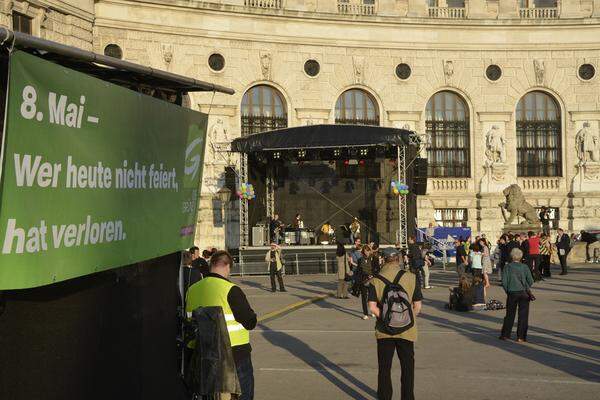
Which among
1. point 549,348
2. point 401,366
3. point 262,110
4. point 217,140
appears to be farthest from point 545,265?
point 401,366

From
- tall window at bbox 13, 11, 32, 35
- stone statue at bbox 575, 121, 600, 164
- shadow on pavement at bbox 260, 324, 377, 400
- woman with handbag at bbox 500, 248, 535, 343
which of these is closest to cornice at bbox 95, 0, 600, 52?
stone statue at bbox 575, 121, 600, 164

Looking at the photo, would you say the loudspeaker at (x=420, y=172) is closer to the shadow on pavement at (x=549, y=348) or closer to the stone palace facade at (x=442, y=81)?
the stone palace facade at (x=442, y=81)

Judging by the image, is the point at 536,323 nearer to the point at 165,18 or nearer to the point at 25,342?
the point at 25,342

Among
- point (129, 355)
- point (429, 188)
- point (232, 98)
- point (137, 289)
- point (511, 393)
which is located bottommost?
point (511, 393)

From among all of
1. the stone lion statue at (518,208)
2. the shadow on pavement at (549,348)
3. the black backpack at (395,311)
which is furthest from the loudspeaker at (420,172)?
the black backpack at (395,311)

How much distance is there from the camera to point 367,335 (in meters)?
15.9

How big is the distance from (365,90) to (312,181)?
264 inches

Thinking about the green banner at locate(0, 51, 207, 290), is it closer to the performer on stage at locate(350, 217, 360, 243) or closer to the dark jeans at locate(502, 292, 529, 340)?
the dark jeans at locate(502, 292, 529, 340)

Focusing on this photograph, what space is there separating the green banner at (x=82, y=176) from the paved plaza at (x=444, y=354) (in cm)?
396

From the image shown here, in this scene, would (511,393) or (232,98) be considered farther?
(232,98)

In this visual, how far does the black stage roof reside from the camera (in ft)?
112

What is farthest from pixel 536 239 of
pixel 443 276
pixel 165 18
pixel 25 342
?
pixel 25 342

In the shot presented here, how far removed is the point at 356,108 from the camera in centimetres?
4362

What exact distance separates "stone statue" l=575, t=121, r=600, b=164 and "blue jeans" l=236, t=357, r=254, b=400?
1544 inches
